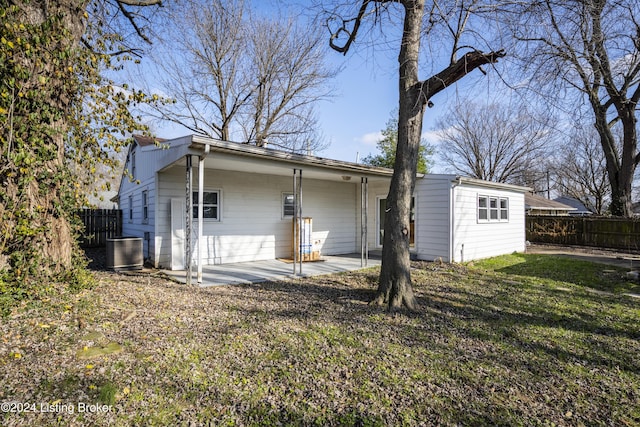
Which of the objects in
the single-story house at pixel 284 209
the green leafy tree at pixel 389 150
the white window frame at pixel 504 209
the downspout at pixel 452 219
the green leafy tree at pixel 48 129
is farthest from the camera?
the green leafy tree at pixel 389 150

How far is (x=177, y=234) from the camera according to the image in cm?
801

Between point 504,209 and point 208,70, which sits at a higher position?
point 208,70

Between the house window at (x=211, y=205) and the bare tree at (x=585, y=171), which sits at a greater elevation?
the bare tree at (x=585, y=171)

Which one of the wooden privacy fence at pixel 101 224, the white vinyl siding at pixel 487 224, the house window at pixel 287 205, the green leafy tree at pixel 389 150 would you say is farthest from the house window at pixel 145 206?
the green leafy tree at pixel 389 150

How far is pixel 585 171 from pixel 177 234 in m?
32.2

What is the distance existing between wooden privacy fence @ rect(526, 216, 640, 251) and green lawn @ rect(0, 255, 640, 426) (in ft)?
36.0

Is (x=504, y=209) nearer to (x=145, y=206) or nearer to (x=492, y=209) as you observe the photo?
(x=492, y=209)

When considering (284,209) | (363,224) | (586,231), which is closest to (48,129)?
(284,209)

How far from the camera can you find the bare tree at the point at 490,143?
24.9 m

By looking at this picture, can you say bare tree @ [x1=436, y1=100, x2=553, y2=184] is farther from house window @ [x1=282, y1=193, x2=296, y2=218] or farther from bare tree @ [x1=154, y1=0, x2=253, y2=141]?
house window @ [x1=282, y1=193, x2=296, y2=218]

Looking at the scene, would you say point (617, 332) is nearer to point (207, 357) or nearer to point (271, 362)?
point (271, 362)

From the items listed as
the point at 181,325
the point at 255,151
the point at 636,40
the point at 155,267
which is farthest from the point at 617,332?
the point at 155,267

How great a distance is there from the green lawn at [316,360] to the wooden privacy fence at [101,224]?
356 inches

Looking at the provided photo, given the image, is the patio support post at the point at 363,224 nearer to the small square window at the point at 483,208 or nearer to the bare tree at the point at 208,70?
the small square window at the point at 483,208
